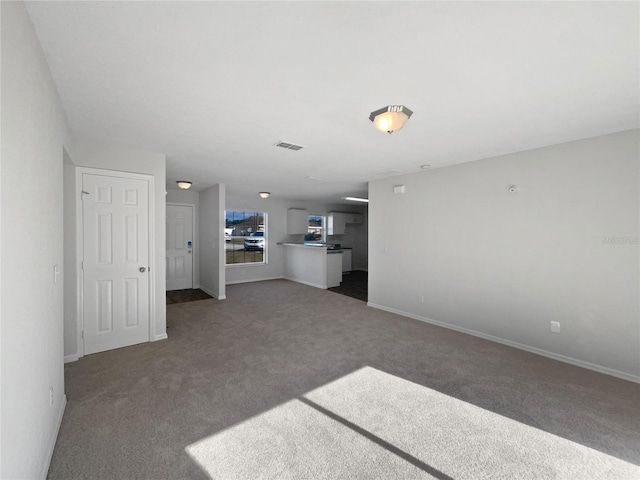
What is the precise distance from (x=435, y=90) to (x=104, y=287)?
4023 millimetres

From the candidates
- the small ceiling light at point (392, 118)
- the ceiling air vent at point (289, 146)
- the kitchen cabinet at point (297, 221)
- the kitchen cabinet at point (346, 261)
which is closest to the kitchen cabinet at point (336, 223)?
the kitchen cabinet at point (346, 261)

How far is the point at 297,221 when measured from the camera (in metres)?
8.48

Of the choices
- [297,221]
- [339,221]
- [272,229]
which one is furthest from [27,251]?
[339,221]

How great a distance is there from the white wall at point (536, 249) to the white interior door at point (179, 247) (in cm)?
505

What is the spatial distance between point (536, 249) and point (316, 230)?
6892 millimetres

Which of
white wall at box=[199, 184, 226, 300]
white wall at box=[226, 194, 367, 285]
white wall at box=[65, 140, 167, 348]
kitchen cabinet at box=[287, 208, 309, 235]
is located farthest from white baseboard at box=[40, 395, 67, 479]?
kitchen cabinet at box=[287, 208, 309, 235]

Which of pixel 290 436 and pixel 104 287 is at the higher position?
pixel 104 287

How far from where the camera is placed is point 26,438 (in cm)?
133

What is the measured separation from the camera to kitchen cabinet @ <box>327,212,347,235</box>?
920cm

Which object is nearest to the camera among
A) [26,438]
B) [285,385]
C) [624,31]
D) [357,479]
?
[26,438]

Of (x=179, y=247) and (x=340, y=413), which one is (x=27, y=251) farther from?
(x=179, y=247)

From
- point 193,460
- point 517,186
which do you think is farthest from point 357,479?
point 517,186

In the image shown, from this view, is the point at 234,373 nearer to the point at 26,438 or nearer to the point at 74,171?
the point at 26,438

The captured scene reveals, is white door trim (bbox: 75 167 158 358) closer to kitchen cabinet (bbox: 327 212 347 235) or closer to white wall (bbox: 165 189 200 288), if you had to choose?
white wall (bbox: 165 189 200 288)
